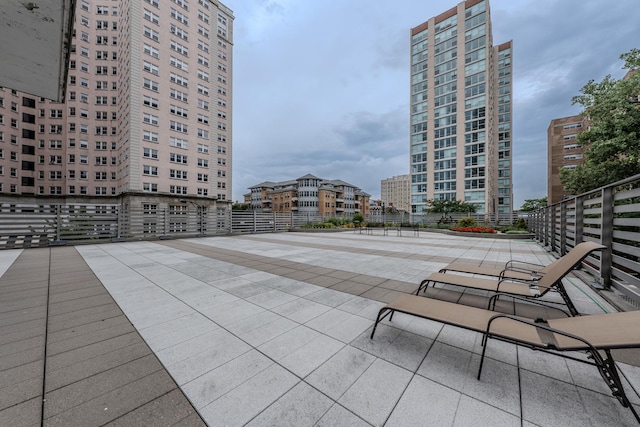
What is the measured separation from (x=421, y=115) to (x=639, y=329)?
227 ft

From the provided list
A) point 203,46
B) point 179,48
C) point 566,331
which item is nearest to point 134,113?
point 179,48

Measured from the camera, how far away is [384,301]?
14.3 feet

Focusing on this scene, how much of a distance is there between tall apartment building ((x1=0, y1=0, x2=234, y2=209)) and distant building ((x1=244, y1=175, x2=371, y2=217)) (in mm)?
32478

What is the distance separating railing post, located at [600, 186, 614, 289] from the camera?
4.53 meters

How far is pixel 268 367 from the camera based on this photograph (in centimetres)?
250

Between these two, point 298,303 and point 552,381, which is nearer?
point 552,381

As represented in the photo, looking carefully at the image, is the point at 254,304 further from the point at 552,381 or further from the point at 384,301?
the point at 552,381

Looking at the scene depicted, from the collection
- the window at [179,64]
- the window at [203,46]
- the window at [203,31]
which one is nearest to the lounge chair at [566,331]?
the window at [179,64]

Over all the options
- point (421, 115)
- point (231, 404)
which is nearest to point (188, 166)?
point (231, 404)

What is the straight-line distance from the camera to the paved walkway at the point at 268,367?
1901 mm

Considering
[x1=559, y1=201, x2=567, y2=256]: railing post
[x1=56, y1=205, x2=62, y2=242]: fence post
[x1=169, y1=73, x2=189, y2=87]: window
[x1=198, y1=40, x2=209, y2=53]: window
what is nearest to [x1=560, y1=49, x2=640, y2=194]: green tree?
[x1=559, y1=201, x2=567, y2=256]: railing post

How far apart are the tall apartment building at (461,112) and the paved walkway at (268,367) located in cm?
5733

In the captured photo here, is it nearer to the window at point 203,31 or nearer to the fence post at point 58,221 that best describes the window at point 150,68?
the window at point 203,31

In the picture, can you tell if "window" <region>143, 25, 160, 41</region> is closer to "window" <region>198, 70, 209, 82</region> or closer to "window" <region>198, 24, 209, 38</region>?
"window" <region>198, 70, 209, 82</region>
